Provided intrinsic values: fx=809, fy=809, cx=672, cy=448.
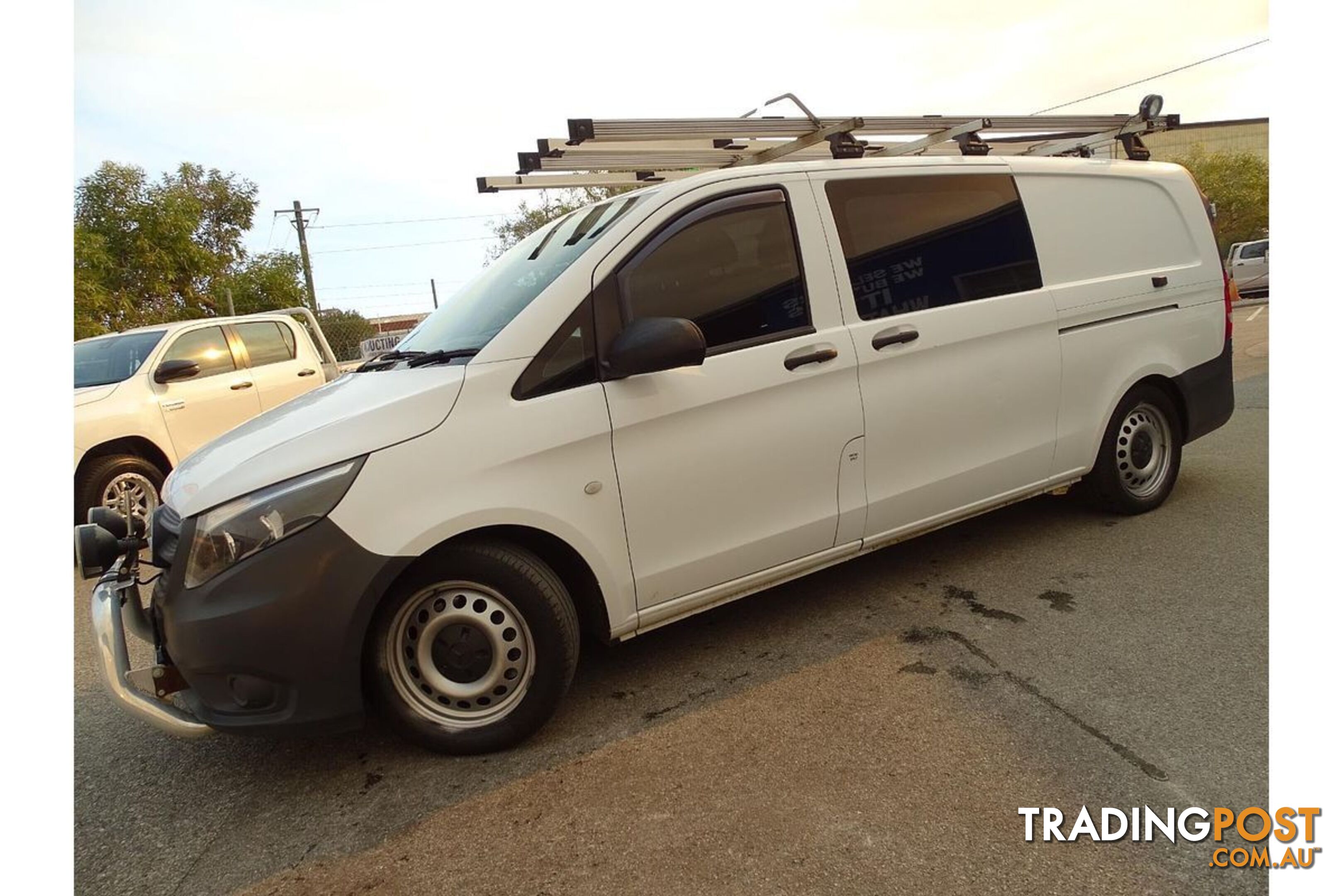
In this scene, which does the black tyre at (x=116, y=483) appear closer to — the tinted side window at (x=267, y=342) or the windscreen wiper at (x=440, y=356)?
the tinted side window at (x=267, y=342)

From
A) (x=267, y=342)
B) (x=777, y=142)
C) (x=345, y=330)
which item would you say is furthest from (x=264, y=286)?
(x=777, y=142)

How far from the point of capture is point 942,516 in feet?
12.2

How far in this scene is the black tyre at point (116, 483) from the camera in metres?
6.04

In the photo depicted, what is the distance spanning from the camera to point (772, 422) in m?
3.11

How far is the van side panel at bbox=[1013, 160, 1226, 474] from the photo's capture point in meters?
4.00

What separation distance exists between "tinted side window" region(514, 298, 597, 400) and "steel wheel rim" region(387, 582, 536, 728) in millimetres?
689

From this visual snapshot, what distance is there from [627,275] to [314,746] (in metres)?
2.04

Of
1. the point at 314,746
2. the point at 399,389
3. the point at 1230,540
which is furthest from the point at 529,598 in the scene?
the point at 1230,540

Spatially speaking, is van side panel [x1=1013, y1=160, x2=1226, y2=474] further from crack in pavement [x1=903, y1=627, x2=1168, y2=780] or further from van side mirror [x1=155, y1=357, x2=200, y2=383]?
van side mirror [x1=155, y1=357, x2=200, y2=383]

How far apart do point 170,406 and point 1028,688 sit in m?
6.65

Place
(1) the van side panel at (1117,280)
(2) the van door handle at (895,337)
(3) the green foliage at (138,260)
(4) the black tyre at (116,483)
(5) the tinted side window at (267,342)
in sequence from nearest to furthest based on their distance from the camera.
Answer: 1. (2) the van door handle at (895,337)
2. (1) the van side panel at (1117,280)
3. (4) the black tyre at (116,483)
4. (5) the tinted side window at (267,342)
5. (3) the green foliage at (138,260)

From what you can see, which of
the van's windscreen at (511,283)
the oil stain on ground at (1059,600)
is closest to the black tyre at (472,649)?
the van's windscreen at (511,283)

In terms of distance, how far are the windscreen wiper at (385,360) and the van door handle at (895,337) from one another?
184 cm

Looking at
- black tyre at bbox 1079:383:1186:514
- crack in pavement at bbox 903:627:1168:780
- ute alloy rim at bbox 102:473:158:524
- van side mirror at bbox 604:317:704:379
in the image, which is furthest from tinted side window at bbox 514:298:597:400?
ute alloy rim at bbox 102:473:158:524
